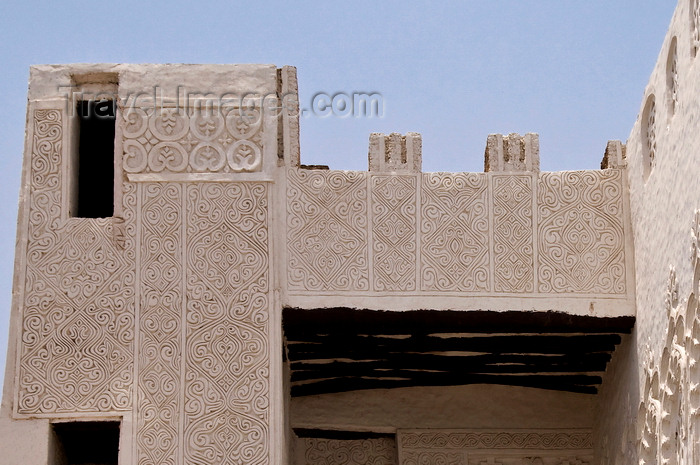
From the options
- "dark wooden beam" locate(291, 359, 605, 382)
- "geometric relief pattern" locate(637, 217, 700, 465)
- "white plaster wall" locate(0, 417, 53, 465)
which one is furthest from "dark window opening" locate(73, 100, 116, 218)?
"geometric relief pattern" locate(637, 217, 700, 465)

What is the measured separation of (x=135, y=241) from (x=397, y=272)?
1468mm

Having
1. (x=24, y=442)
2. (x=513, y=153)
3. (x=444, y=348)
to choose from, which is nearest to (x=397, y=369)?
(x=444, y=348)

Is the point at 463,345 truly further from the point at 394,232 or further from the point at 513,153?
the point at 513,153

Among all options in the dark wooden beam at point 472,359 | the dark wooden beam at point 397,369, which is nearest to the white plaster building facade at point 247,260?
the dark wooden beam at point 472,359

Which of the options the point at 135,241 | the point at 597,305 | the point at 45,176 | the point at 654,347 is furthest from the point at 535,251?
the point at 45,176

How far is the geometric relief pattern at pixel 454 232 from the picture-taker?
25.5ft

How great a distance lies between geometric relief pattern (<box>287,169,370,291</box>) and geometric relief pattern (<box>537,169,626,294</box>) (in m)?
0.85

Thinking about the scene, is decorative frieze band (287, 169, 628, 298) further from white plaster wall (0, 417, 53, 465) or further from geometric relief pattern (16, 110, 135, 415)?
white plaster wall (0, 417, 53, 465)

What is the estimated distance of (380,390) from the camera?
366 inches

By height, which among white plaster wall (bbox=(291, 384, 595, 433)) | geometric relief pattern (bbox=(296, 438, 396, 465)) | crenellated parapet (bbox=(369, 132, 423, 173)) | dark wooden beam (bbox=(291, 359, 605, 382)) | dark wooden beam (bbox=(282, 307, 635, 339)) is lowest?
geometric relief pattern (bbox=(296, 438, 396, 465))

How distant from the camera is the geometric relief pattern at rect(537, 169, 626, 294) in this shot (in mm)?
7781

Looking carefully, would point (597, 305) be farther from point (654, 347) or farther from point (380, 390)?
point (380, 390)

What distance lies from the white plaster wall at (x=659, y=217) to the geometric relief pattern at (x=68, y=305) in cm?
279

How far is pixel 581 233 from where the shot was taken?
7840 mm
